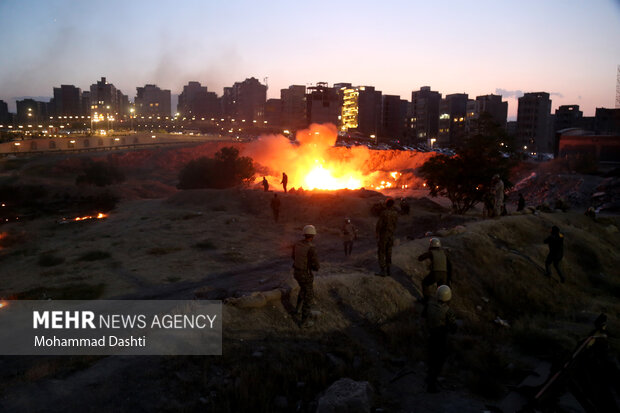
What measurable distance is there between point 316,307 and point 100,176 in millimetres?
44545

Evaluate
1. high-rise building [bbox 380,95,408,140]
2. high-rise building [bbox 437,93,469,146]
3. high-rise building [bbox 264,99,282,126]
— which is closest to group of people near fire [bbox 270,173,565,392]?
high-rise building [bbox 437,93,469,146]

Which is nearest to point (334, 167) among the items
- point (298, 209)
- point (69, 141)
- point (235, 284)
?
point (298, 209)

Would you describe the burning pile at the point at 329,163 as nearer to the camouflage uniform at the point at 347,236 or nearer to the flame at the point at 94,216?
the flame at the point at 94,216

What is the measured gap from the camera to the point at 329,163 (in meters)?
55.8

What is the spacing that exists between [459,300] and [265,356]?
5.72 metres

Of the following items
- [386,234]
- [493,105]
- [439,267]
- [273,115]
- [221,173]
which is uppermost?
[273,115]

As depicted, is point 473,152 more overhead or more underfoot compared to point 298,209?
more overhead

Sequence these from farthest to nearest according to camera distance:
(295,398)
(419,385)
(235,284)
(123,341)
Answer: (235,284) < (123,341) < (419,385) < (295,398)

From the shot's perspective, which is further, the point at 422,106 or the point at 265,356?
the point at 422,106

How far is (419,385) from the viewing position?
6.83 m

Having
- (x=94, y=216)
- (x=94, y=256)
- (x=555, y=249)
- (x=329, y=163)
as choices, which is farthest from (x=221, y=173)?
(x=555, y=249)

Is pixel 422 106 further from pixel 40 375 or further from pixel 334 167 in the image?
pixel 40 375

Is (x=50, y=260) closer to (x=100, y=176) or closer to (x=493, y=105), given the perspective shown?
(x=100, y=176)

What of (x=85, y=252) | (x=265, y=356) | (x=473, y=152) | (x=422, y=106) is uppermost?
(x=422, y=106)
